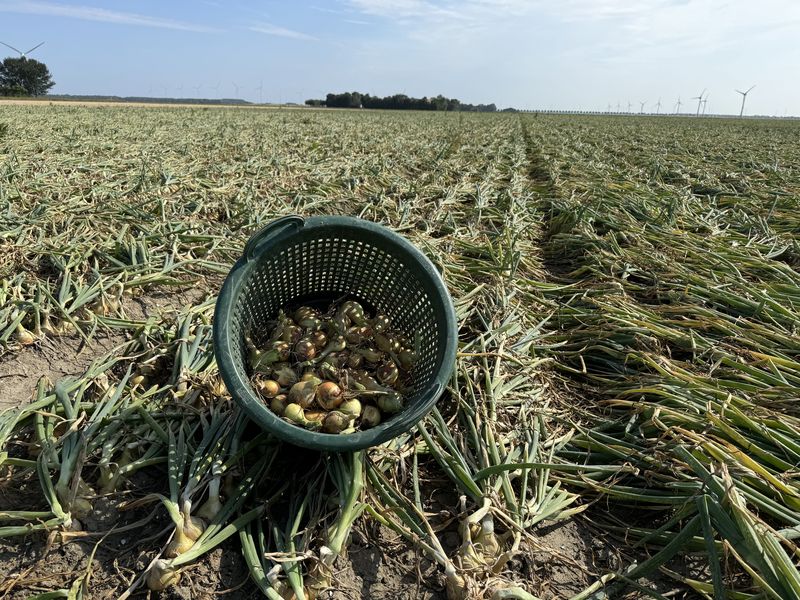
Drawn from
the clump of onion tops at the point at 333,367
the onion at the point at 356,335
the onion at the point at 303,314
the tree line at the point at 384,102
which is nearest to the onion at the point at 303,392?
the clump of onion tops at the point at 333,367

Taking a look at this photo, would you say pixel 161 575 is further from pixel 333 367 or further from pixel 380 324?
pixel 380 324

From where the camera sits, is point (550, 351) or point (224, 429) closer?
point (224, 429)

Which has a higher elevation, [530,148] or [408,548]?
[530,148]

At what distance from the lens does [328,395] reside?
1.62 metres

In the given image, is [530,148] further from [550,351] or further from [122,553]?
[122,553]

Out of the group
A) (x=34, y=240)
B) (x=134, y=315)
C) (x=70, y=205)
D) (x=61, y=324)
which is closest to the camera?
(x=61, y=324)

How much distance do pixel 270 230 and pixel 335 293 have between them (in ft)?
2.25

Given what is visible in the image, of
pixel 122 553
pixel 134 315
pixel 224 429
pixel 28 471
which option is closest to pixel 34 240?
pixel 134 315

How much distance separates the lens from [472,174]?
7090mm

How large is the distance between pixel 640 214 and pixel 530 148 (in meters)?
8.02

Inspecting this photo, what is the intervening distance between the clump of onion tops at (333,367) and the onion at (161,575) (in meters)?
0.48

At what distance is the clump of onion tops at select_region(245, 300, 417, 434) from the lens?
162 cm

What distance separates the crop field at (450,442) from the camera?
1303 mm

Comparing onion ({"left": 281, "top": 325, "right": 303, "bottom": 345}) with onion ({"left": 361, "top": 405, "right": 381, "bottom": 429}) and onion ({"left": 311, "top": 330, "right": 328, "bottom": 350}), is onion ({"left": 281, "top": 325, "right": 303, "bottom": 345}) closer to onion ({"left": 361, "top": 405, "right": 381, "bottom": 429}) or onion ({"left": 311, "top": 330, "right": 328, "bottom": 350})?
onion ({"left": 311, "top": 330, "right": 328, "bottom": 350})
